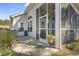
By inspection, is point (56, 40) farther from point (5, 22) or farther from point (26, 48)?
point (5, 22)

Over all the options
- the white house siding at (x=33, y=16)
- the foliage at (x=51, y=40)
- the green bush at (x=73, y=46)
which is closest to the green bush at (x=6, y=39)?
the white house siding at (x=33, y=16)

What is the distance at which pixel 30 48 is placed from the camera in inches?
136

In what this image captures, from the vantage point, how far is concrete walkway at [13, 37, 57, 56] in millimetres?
3461

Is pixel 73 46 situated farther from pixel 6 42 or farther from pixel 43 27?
pixel 6 42

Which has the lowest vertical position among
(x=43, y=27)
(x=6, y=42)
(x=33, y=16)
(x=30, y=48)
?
(x=30, y=48)

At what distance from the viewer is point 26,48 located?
3479 mm

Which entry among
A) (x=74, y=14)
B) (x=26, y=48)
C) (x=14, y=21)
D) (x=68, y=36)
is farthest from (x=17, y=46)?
(x=74, y=14)

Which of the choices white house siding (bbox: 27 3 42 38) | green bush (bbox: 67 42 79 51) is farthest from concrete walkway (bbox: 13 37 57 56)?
green bush (bbox: 67 42 79 51)

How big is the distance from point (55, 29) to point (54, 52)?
408mm

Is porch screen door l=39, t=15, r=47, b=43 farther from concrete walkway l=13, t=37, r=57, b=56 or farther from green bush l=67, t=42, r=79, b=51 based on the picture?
green bush l=67, t=42, r=79, b=51

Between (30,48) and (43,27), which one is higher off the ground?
(43,27)

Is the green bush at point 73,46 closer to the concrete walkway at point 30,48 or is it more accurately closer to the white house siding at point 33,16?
the concrete walkway at point 30,48

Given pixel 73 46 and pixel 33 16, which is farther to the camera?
pixel 33 16

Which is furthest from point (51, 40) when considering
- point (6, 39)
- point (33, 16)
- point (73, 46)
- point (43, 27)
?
point (6, 39)
